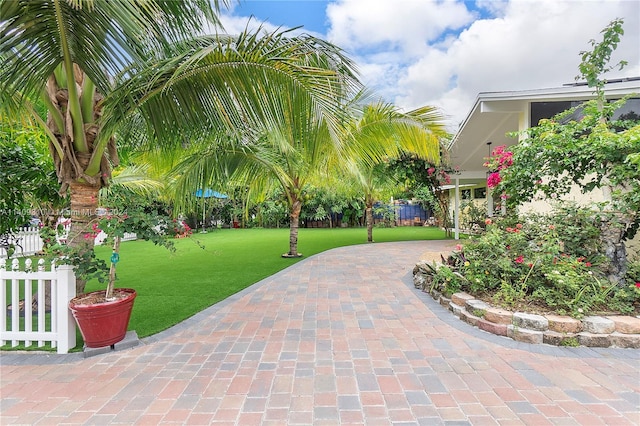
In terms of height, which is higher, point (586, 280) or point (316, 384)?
point (586, 280)

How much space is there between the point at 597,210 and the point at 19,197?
26.3 ft

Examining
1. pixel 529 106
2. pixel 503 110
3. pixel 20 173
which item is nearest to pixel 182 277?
pixel 20 173

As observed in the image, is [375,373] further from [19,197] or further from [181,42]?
[19,197]

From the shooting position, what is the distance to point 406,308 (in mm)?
4359

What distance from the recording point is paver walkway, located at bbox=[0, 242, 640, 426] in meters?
2.12

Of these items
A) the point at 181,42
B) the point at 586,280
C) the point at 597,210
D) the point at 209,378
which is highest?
the point at 181,42

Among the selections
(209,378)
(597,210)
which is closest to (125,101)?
(209,378)

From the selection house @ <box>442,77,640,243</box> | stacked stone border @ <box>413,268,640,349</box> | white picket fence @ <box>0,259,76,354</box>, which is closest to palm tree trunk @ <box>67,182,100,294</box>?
white picket fence @ <box>0,259,76,354</box>

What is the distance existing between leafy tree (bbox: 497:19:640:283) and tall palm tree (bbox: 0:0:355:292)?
2736mm

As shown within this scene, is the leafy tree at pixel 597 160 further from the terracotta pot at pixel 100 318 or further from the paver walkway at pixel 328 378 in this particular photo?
the terracotta pot at pixel 100 318

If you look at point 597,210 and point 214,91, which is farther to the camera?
point 597,210

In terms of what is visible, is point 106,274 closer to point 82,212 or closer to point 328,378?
point 82,212

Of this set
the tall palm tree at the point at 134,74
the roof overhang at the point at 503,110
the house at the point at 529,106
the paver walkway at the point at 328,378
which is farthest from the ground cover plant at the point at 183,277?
the roof overhang at the point at 503,110

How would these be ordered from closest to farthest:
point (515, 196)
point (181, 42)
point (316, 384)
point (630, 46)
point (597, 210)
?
point (316, 384), point (181, 42), point (597, 210), point (515, 196), point (630, 46)
